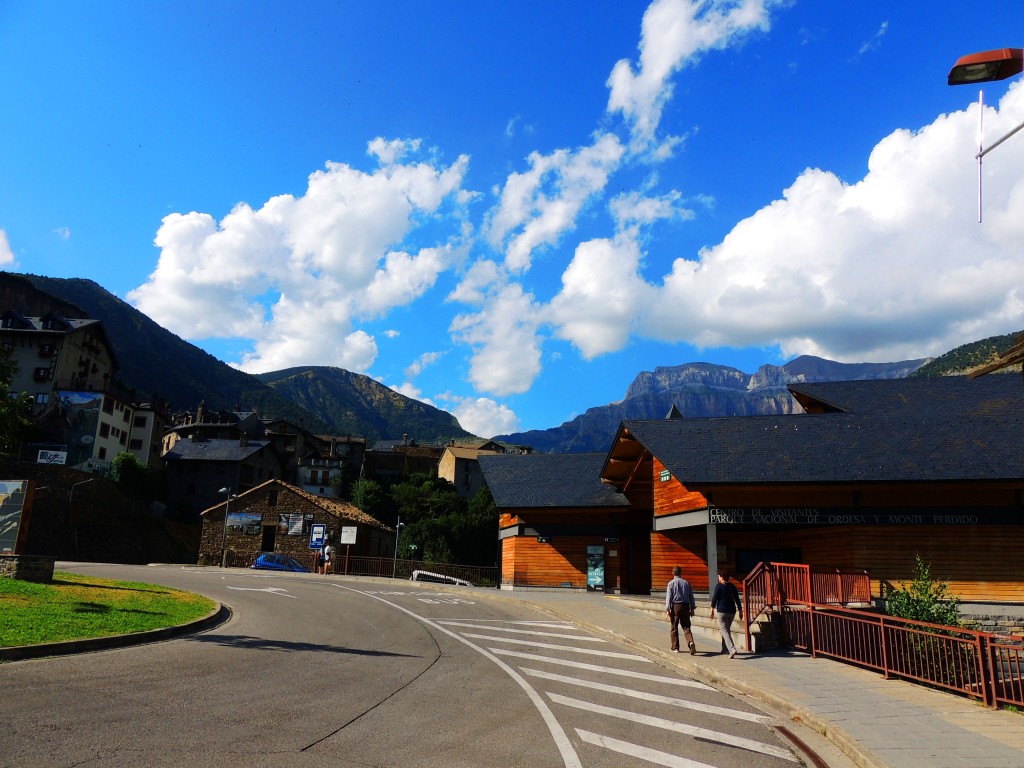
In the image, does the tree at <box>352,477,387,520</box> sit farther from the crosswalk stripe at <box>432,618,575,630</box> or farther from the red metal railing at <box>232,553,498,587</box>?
the crosswalk stripe at <box>432,618,575,630</box>

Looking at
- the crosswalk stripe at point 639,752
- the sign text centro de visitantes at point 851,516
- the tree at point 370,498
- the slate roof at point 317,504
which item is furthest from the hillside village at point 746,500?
the tree at point 370,498

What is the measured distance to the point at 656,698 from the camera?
1010 cm

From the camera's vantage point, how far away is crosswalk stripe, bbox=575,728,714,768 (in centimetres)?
688

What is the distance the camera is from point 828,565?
23281 millimetres

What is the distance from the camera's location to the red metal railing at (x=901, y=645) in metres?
9.88

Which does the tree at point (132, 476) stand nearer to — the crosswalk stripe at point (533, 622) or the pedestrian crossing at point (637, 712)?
the crosswalk stripe at point (533, 622)

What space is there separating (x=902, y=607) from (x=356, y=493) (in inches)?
3025

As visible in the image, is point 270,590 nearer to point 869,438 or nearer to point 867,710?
point 867,710

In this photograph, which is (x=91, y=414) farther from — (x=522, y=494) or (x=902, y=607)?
(x=902, y=607)

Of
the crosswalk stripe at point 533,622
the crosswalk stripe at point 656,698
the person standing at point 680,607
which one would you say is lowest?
the crosswalk stripe at point 533,622

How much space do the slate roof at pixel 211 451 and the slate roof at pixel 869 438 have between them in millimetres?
Result: 62877

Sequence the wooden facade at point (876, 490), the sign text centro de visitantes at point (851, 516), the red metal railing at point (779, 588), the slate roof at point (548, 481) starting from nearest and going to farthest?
the red metal railing at point (779, 588), the wooden facade at point (876, 490), the sign text centro de visitantes at point (851, 516), the slate roof at point (548, 481)

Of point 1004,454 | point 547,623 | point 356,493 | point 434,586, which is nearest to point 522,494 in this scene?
point 434,586

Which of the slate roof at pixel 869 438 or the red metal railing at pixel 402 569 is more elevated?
the slate roof at pixel 869 438
